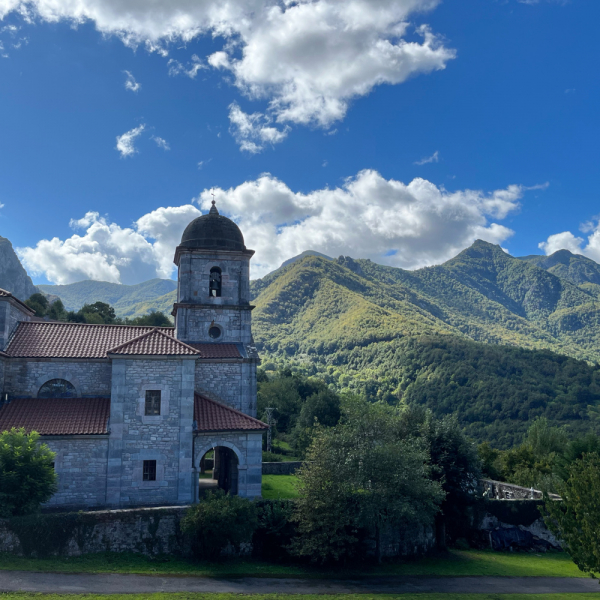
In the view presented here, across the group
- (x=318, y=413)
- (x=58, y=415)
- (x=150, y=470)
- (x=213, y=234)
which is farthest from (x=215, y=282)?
(x=318, y=413)

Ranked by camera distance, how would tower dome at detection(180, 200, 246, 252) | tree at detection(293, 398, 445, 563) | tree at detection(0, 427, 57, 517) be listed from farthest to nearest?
tower dome at detection(180, 200, 246, 252) → tree at detection(293, 398, 445, 563) → tree at detection(0, 427, 57, 517)

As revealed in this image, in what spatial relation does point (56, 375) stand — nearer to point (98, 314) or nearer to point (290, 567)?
point (290, 567)

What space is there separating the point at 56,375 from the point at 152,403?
5.50 m

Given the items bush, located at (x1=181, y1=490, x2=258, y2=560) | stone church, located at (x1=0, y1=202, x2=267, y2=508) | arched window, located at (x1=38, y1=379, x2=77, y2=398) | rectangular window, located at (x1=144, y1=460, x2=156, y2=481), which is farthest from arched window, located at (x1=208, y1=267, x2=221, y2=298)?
bush, located at (x1=181, y1=490, x2=258, y2=560)

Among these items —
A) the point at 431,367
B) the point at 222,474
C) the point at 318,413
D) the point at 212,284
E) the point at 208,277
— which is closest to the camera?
the point at 222,474

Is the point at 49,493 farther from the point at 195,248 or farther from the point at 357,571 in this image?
the point at 195,248

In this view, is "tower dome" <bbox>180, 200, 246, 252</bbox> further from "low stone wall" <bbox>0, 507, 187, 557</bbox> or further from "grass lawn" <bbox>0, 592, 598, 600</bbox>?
"grass lawn" <bbox>0, 592, 598, 600</bbox>

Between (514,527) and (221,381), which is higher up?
(221,381)

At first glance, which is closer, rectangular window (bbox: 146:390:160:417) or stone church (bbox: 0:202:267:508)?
stone church (bbox: 0:202:267:508)

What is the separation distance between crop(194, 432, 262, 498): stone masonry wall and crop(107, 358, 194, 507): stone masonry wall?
652 mm

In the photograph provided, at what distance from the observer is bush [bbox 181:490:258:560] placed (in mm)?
19688

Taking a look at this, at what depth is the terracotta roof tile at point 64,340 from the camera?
26.0m

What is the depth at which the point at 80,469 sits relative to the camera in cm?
2334

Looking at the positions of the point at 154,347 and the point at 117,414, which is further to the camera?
the point at 154,347
